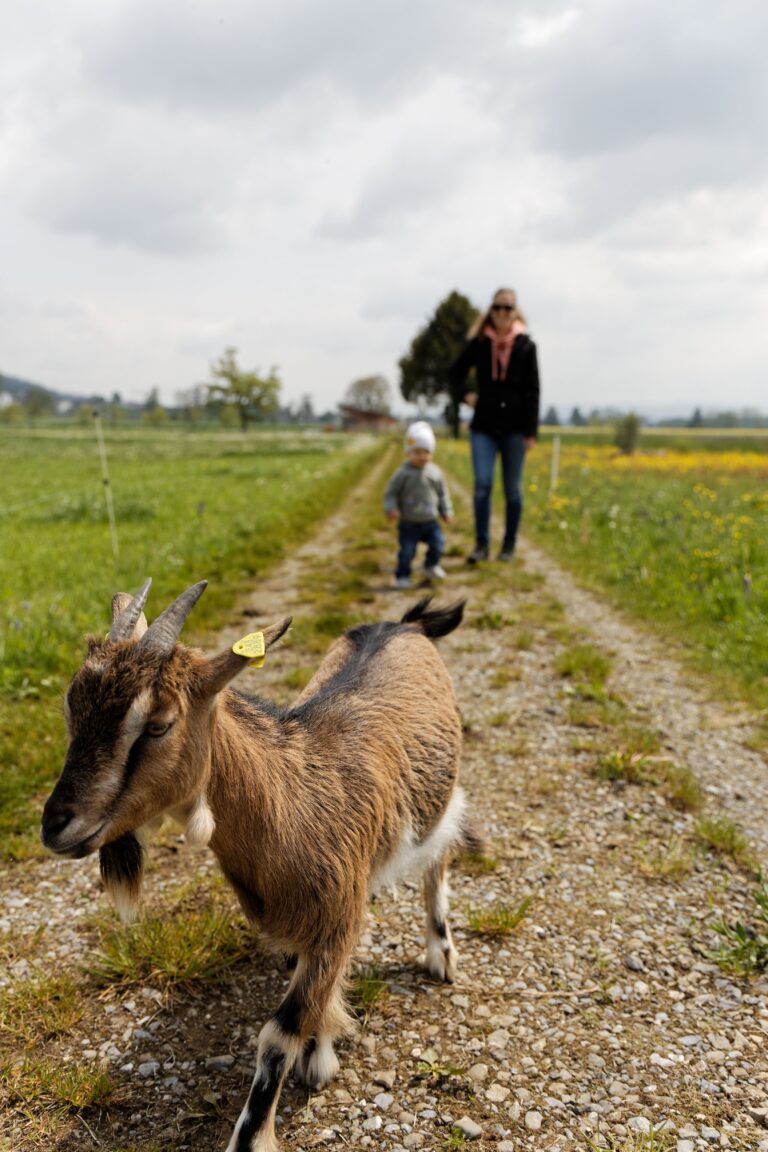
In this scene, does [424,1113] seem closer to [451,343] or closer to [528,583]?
[528,583]

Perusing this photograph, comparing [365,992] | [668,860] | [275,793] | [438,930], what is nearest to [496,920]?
[438,930]

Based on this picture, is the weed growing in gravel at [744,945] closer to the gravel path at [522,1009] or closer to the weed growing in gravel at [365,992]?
the gravel path at [522,1009]

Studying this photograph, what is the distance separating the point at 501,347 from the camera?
9.79 m

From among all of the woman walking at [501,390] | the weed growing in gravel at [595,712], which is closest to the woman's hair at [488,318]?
the woman walking at [501,390]

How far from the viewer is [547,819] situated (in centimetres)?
432

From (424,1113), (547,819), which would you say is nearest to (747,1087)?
(424,1113)

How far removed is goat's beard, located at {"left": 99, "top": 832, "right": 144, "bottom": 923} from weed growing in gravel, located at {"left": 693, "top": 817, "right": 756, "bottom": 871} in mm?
3170

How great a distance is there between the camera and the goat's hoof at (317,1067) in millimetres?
2631

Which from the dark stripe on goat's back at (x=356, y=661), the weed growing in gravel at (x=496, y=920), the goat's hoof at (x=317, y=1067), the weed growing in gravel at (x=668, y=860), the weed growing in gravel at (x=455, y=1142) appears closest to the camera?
the weed growing in gravel at (x=455, y=1142)

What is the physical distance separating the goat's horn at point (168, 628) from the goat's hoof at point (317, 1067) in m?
1.68

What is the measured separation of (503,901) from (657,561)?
748 centimetres

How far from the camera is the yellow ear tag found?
1996 mm

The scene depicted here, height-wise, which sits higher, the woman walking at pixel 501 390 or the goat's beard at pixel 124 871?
the woman walking at pixel 501 390

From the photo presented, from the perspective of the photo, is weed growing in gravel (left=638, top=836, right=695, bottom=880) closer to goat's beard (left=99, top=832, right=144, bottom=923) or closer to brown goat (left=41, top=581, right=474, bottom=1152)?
brown goat (left=41, top=581, right=474, bottom=1152)
